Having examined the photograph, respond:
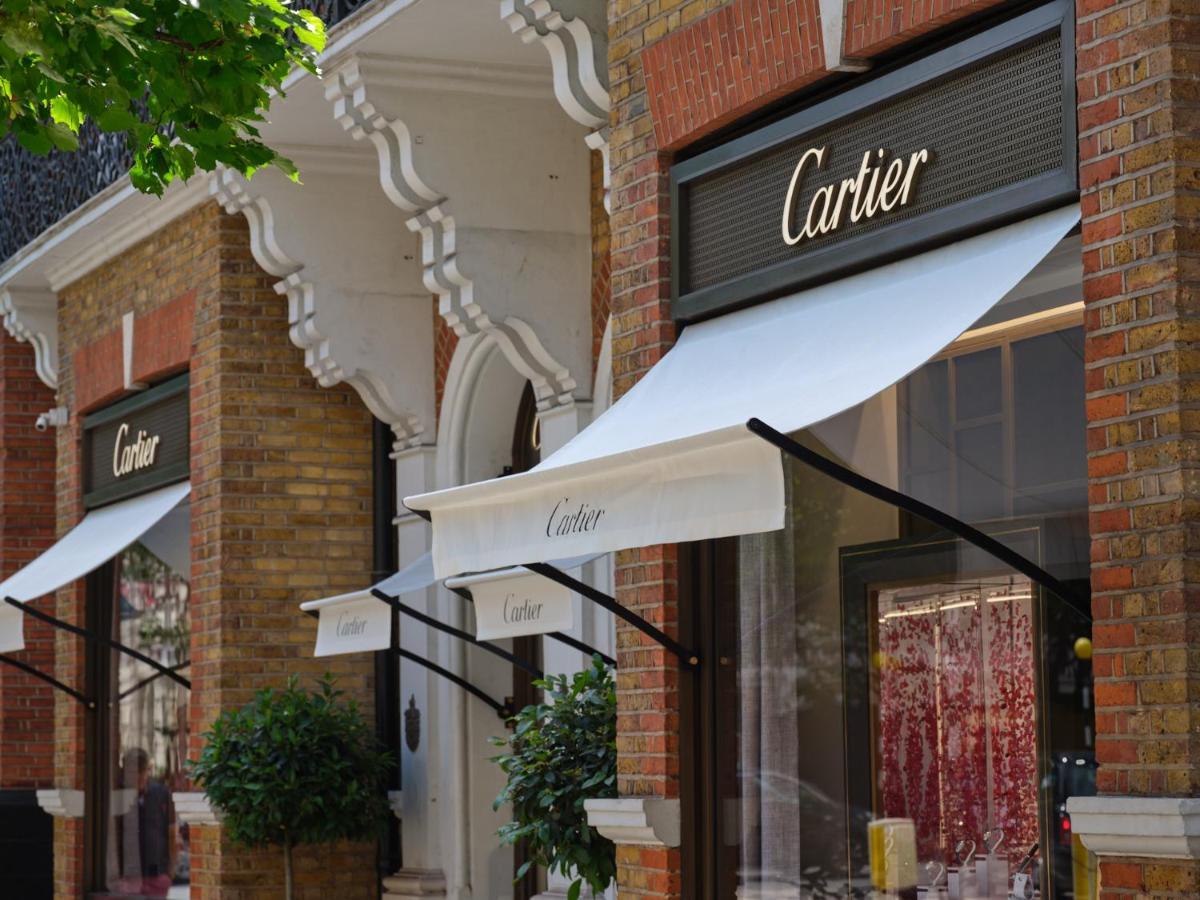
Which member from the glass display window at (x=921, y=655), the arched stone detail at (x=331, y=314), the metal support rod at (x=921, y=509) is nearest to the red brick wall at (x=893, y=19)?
the glass display window at (x=921, y=655)

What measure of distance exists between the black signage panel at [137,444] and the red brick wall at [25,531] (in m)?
1.83

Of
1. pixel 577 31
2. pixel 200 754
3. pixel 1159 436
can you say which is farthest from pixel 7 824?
pixel 1159 436

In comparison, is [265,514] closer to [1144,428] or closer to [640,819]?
[640,819]

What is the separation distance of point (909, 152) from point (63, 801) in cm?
1025

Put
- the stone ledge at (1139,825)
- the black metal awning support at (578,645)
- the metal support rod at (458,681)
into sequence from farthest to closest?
the metal support rod at (458,681) < the black metal awning support at (578,645) < the stone ledge at (1139,825)

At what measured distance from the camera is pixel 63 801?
1500 centimetres

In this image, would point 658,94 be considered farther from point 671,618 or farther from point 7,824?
point 7,824

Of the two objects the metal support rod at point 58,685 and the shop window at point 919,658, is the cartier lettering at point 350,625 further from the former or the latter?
the shop window at point 919,658

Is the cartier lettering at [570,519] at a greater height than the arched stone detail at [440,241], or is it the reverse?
the arched stone detail at [440,241]

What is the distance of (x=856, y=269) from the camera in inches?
267

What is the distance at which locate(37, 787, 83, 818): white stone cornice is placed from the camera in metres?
15.0

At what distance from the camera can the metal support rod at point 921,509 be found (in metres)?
5.45

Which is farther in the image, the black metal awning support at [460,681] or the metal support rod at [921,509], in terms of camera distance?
the black metal awning support at [460,681]

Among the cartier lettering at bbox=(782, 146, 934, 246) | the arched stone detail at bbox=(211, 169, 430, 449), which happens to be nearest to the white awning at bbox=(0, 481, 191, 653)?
the arched stone detail at bbox=(211, 169, 430, 449)
